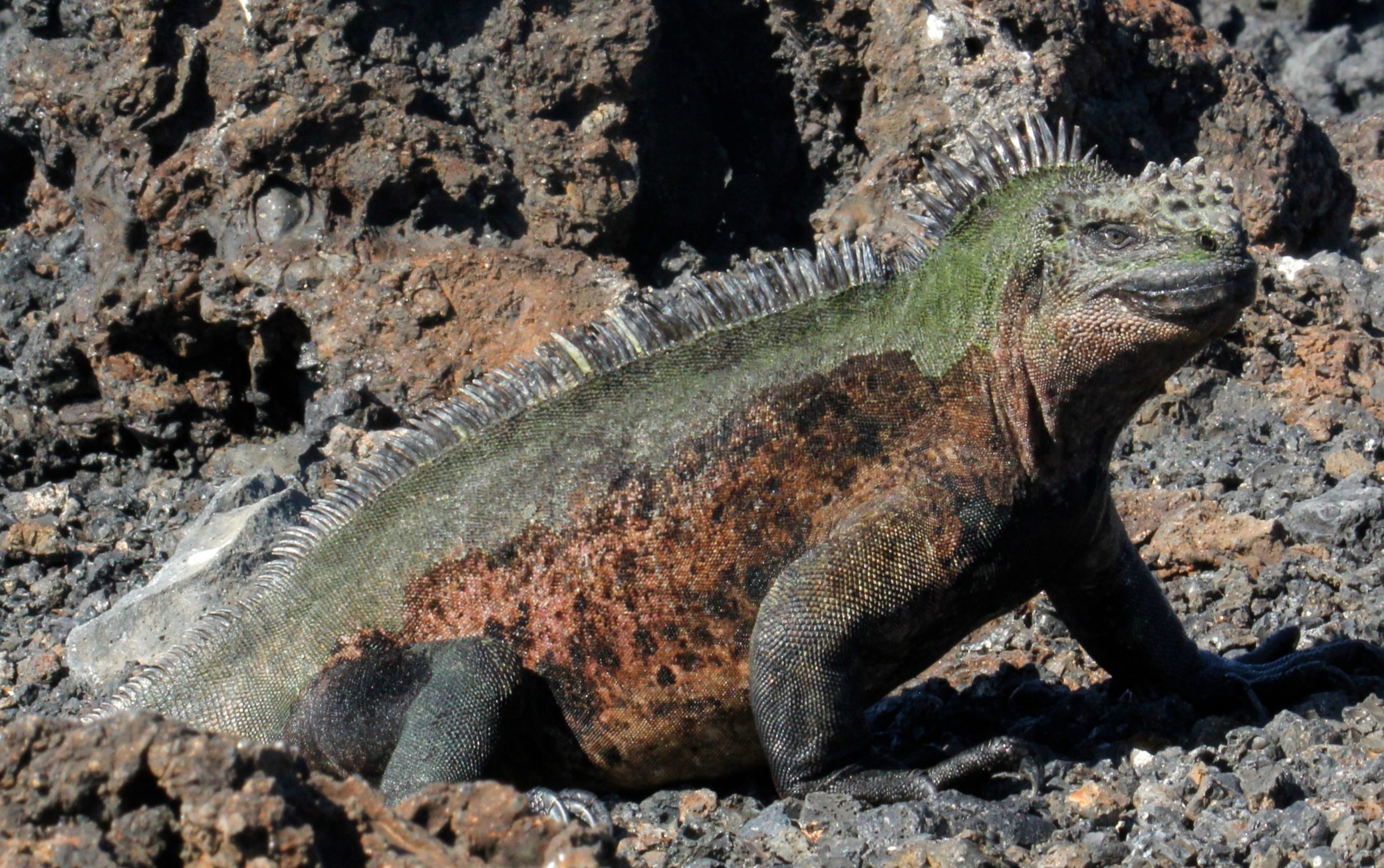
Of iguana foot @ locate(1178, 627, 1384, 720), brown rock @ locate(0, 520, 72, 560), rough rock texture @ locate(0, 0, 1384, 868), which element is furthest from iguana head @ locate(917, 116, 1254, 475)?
brown rock @ locate(0, 520, 72, 560)

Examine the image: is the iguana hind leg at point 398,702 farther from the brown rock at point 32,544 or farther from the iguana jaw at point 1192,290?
the brown rock at point 32,544

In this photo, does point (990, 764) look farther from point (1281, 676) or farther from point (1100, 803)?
point (1281, 676)

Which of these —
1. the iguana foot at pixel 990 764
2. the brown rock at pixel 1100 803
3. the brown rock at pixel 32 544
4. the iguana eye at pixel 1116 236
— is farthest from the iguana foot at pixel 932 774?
the brown rock at pixel 32 544

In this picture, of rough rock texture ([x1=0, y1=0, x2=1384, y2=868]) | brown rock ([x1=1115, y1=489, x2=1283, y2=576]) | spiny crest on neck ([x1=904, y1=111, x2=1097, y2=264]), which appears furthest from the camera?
rough rock texture ([x1=0, y1=0, x2=1384, y2=868])

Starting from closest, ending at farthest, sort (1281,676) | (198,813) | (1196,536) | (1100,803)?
1. (198,813)
2. (1100,803)
3. (1281,676)
4. (1196,536)

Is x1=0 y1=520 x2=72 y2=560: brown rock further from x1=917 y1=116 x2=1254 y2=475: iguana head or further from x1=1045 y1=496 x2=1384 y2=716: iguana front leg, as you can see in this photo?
x1=1045 y1=496 x2=1384 y2=716: iguana front leg

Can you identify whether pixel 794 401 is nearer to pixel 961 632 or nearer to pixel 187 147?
pixel 961 632

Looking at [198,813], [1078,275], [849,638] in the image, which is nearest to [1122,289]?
[1078,275]
